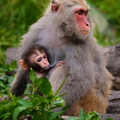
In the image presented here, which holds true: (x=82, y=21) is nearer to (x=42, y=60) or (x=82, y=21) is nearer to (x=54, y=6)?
(x=54, y=6)

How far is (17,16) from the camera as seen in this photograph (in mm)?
8664

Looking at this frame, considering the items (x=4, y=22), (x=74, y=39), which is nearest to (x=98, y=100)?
(x=74, y=39)

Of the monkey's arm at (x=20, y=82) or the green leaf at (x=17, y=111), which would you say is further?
the monkey's arm at (x=20, y=82)

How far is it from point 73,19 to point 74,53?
0.51 metres

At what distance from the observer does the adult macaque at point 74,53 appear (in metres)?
3.74

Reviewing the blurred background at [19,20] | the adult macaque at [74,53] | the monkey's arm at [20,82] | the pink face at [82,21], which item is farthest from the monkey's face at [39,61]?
the blurred background at [19,20]

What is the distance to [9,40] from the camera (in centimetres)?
830

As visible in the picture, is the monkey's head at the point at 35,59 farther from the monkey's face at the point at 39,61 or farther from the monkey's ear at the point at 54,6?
the monkey's ear at the point at 54,6

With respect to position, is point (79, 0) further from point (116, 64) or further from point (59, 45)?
point (116, 64)

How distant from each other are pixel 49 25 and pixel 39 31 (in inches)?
7.7

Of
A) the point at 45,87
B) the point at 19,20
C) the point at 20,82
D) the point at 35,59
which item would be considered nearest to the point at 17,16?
the point at 19,20

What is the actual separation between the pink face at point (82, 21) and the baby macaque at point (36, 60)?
2.00ft

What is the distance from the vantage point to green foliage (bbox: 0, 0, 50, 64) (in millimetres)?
8377

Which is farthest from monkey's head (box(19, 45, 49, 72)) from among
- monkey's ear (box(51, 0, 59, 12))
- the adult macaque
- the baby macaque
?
monkey's ear (box(51, 0, 59, 12))
